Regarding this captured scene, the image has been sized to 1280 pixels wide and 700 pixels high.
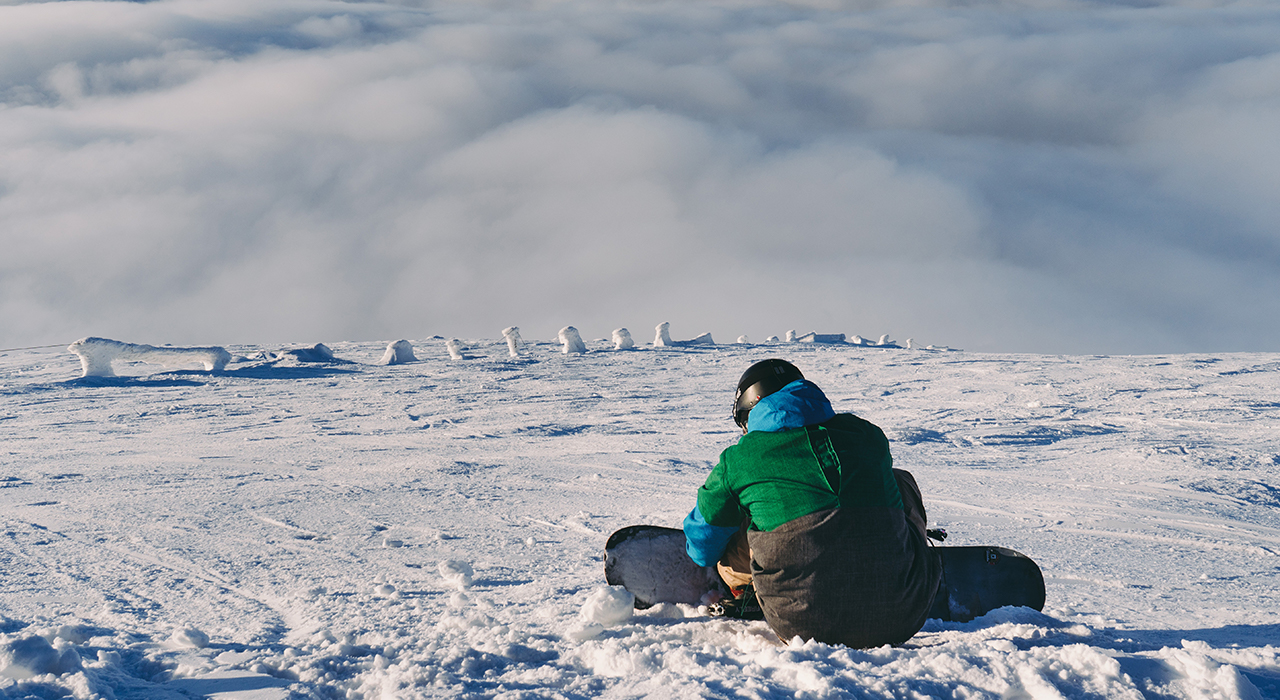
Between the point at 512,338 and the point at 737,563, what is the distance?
16675mm

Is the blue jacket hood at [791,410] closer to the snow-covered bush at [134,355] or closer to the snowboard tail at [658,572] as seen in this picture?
the snowboard tail at [658,572]

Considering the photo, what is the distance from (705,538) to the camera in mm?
3094

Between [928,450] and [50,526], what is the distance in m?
8.27

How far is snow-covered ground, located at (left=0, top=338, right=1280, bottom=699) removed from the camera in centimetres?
267

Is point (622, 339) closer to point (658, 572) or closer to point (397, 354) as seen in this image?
point (397, 354)

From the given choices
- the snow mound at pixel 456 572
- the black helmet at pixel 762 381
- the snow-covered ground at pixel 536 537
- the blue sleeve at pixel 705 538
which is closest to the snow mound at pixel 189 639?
the snow-covered ground at pixel 536 537

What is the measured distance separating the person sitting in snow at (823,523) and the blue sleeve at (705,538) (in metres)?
0.10

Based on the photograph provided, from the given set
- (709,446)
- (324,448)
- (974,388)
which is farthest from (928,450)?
(324,448)

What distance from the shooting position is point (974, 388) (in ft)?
44.7

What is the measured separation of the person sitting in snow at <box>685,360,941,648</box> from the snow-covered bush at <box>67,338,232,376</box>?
16.4 meters

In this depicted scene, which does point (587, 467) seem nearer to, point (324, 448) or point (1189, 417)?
point (324, 448)

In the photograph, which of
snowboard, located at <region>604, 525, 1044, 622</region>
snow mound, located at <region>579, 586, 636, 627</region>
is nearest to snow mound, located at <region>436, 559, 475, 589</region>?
snowboard, located at <region>604, 525, 1044, 622</region>

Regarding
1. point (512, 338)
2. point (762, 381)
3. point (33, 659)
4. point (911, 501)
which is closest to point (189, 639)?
point (33, 659)

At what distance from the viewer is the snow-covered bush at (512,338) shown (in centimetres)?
1944
